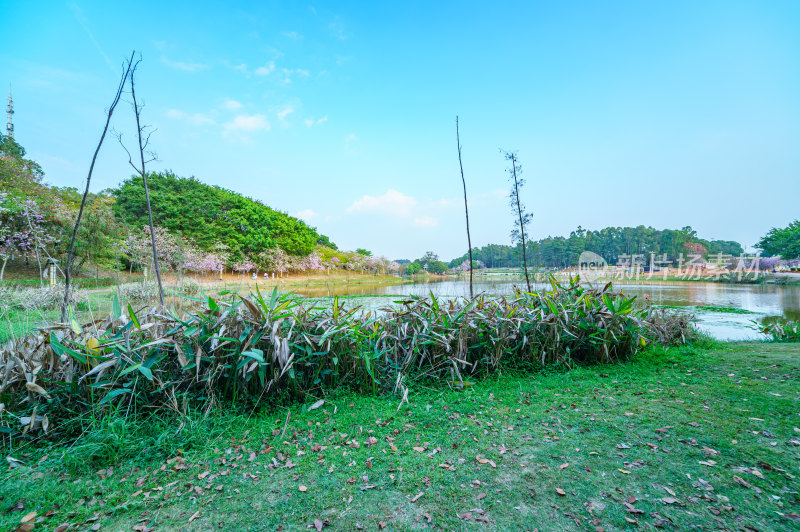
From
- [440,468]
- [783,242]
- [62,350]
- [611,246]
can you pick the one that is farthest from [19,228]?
[611,246]

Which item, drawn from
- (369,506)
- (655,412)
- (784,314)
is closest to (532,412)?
(655,412)

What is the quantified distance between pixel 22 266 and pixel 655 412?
31.6m

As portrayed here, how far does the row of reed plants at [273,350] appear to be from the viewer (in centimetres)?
201

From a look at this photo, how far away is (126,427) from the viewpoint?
1875 millimetres

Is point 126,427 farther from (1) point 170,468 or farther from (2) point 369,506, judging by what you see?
(2) point 369,506

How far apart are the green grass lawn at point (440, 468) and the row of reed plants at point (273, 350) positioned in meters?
0.22

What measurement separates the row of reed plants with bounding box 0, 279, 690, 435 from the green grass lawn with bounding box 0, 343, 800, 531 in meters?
0.22

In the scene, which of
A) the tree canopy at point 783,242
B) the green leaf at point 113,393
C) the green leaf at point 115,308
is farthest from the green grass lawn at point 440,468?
the tree canopy at point 783,242

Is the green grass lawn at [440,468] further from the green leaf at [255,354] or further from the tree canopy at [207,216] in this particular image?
the tree canopy at [207,216]

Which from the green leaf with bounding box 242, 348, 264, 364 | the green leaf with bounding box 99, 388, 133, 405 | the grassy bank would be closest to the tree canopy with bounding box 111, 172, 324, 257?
the grassy bank

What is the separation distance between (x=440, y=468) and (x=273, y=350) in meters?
1.45

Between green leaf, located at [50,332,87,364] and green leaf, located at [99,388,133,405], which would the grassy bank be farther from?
green leaf, located at [99,388,133,405]

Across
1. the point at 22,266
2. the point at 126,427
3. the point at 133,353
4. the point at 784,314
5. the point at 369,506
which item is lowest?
the point at 784,314

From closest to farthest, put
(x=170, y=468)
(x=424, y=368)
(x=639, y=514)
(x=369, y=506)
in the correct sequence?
1. (x=639, y=514)
2. (x=369, y=506)
3. (x=170, y=468)
4. (x=424, y=368)
